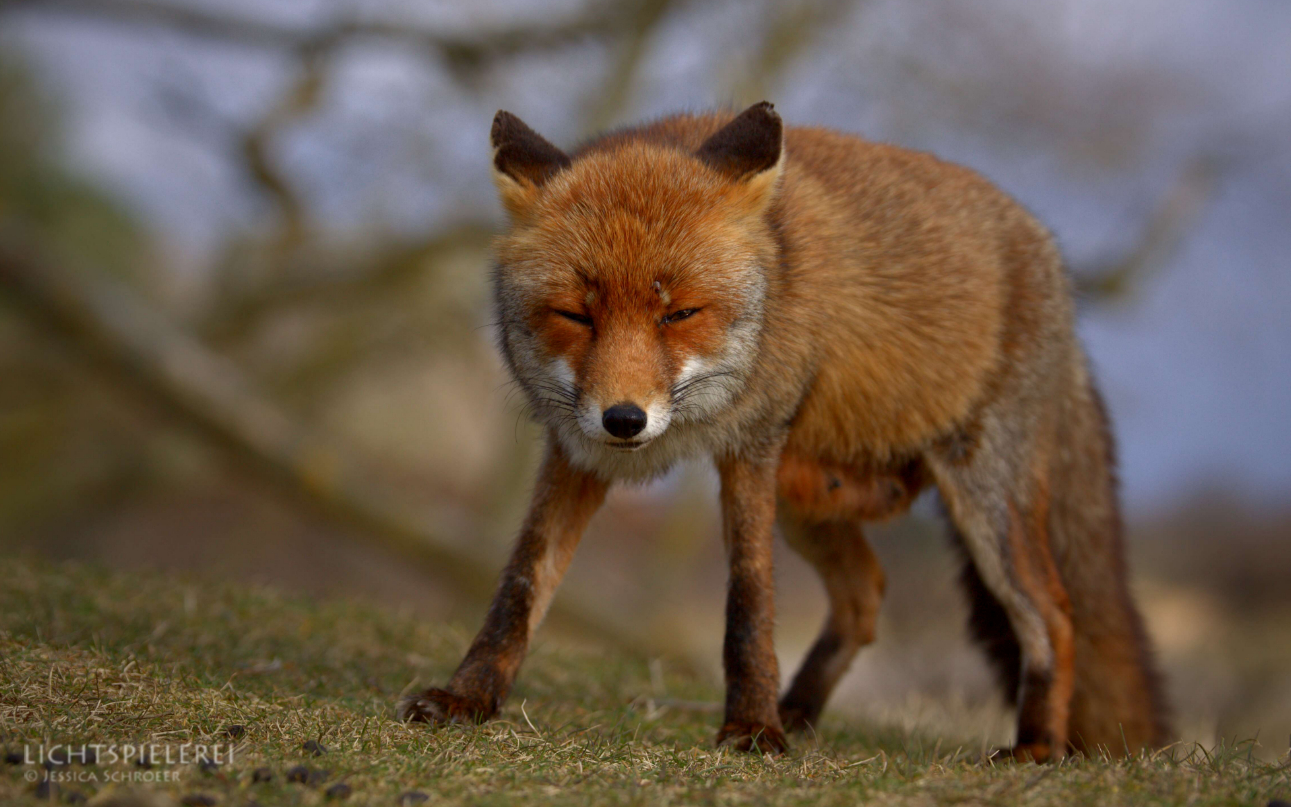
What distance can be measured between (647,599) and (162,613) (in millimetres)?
8196

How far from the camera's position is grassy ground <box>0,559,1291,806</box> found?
276 centimetres

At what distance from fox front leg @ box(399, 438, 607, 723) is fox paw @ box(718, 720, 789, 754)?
850mm

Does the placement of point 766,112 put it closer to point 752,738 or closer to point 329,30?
point 752,738

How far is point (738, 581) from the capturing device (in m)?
3.88

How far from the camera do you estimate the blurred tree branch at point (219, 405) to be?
10289 mm

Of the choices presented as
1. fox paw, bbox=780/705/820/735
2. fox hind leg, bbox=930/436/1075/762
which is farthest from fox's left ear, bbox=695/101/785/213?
fox paw, bbox=780/705/820/735

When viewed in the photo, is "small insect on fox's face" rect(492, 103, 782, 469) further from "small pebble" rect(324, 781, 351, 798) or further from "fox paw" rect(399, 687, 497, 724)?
"small pebble" rect(324, 781, 351, 798)

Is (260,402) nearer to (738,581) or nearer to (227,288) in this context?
(227,288)

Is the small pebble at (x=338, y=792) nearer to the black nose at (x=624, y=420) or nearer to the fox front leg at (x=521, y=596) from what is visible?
the fox front leg at (x=521, y=596)

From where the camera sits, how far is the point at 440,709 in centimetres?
362

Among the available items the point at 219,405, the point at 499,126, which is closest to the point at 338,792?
the point at 499,126

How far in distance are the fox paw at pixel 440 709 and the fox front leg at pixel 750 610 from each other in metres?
0.91

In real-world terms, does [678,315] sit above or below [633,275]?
below

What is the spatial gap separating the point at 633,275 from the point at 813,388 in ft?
3.55
